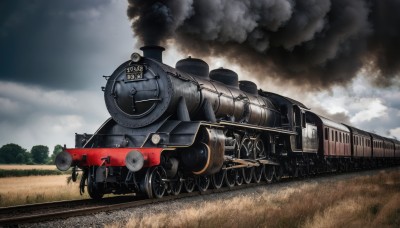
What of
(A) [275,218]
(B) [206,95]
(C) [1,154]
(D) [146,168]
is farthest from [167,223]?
(C) [1,154]

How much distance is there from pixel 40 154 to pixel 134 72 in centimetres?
7462

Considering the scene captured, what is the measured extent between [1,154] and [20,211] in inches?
2746

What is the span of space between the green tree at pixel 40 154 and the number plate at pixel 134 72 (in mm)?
72495

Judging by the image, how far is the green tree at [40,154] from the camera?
76188 millimetres

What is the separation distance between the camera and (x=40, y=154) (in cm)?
7744

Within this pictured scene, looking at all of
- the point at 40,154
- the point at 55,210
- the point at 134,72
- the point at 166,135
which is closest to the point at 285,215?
the point at 166,135

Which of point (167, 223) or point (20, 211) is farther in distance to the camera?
point (20, 211)

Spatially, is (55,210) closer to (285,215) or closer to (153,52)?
(285,215)

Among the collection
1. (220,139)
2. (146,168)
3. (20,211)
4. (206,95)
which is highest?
(206,95)

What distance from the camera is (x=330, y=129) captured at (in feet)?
65.5

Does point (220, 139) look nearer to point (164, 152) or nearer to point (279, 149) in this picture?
point (164, 152)

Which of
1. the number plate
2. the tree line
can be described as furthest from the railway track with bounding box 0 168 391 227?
the tree line

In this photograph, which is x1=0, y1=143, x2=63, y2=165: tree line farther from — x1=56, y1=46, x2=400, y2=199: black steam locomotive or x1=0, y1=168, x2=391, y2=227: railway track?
x1=0, y1=168, x2=391, y2=227: railway track

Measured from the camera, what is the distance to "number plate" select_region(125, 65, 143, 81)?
368 inches
